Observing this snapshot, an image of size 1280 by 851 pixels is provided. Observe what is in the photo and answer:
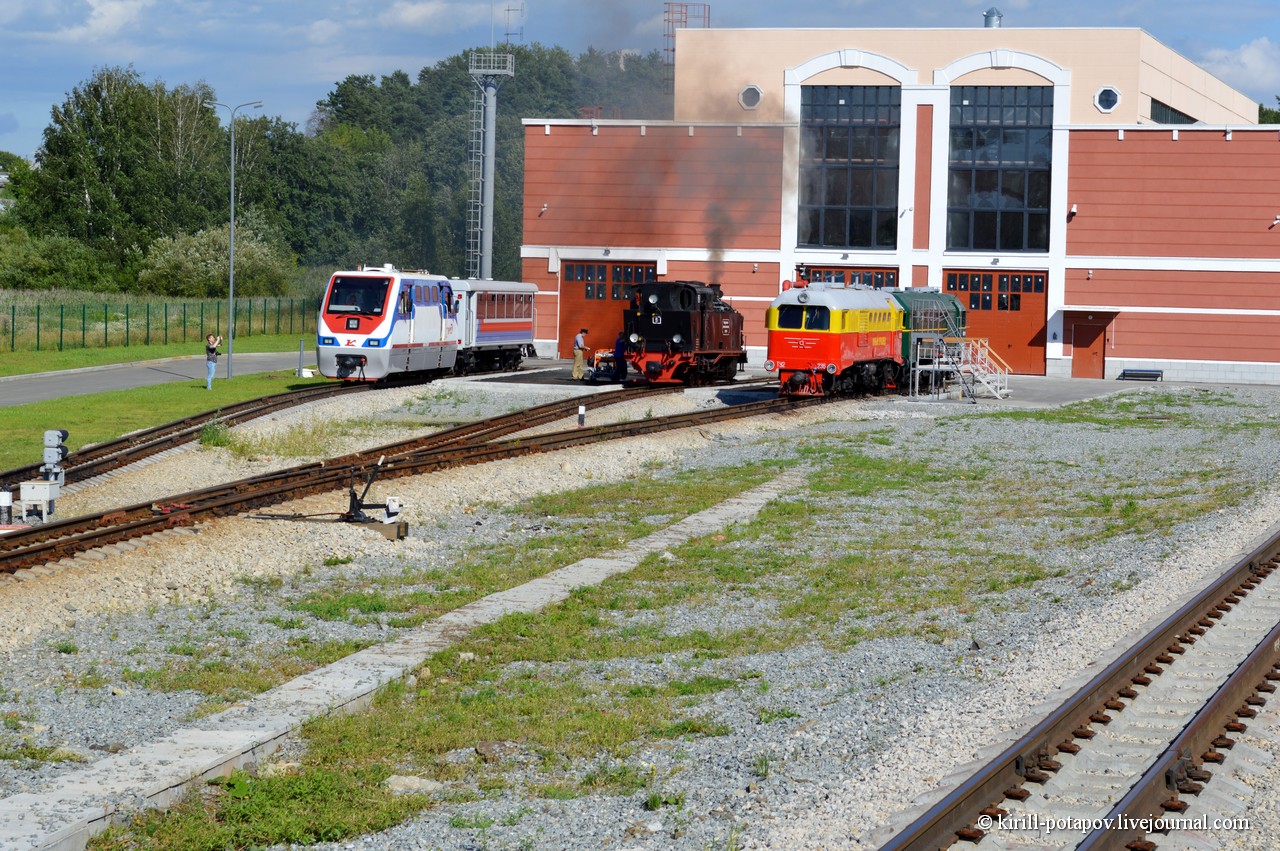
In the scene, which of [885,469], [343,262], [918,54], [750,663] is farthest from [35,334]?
[343,262]

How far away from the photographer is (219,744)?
8.80 meters

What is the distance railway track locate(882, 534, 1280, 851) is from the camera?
7.28 metres

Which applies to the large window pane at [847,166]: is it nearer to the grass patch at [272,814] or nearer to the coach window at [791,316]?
the coach window at [791,316]

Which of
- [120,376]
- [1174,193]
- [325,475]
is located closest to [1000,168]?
[1174,193]

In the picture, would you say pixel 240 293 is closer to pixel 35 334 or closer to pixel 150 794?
pixel 35 334

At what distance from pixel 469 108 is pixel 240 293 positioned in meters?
74.1

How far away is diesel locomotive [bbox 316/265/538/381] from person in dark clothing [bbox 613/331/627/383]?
5.11m

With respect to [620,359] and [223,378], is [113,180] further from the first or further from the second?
[620,359]

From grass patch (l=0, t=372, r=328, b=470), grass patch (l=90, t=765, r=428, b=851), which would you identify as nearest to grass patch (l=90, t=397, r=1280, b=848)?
grass patch (l=90, t=765, r=428, b=851)

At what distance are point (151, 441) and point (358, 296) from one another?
10870 mm

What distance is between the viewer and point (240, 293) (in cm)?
8188

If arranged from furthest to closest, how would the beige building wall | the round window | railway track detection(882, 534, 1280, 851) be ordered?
1. the round window
2. the beige building wall
3. railway track detection(882, 534, 1280, 851)

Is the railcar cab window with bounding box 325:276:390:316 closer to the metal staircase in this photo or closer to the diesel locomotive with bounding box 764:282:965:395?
the diesel locomotive with bounding box 764:282:965:395

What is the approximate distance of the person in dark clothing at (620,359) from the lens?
40875mm
